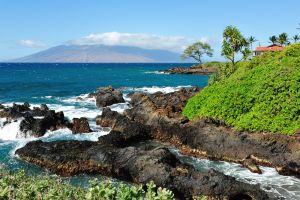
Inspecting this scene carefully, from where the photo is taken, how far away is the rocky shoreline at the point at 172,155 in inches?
935

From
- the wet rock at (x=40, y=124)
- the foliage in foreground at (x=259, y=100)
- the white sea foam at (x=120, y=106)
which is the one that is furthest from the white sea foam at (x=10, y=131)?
the white sea foam at (x=120, y=106)

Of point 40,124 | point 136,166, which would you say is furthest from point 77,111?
point 136,166

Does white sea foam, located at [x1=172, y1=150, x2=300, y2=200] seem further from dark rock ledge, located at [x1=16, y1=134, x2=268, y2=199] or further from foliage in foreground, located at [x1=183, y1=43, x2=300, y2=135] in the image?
foliage in foreground, located at [x1=183, y1=43, x2=300, y2=135]

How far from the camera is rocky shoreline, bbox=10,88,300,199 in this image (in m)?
23.8

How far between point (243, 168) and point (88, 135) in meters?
16.1

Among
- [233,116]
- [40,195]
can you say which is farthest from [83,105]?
[40,195]

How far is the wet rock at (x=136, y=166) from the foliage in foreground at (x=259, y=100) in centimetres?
1104

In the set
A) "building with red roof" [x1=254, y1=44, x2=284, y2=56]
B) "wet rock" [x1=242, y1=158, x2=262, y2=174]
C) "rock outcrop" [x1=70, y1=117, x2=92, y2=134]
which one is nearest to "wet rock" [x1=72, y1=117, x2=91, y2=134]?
"rock outcrop" [x1=70, y1=117, x2=92, y2=134]

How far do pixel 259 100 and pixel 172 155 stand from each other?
13.7 m

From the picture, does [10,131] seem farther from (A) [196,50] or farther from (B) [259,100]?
(A) [196,50]

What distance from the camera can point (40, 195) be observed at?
1039 centimetres

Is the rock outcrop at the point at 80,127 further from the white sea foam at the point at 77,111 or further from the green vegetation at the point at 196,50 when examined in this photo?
the green vegetation at the point at 196,50

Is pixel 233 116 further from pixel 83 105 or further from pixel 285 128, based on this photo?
pixel 83 105

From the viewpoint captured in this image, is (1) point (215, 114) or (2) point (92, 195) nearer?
(2) point (92, 195)
